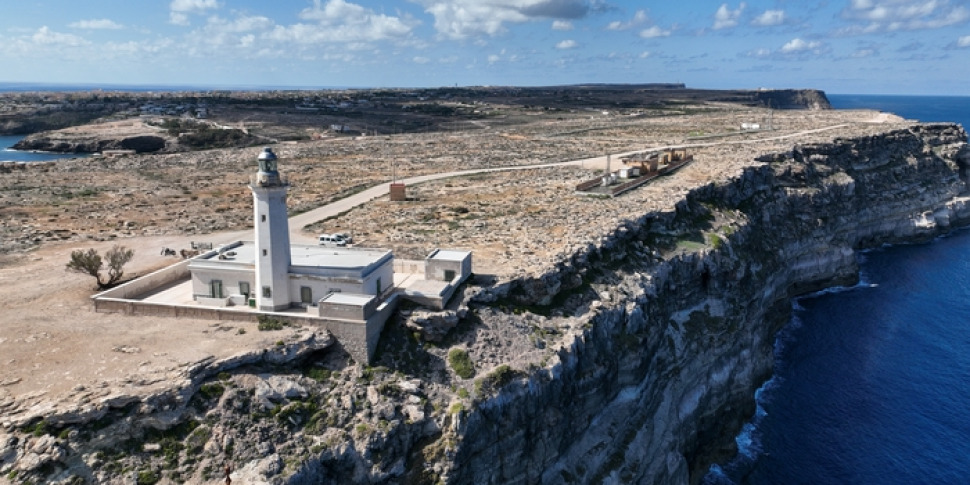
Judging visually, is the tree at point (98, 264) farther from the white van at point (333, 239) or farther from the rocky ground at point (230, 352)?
the white van at point (333, 239)

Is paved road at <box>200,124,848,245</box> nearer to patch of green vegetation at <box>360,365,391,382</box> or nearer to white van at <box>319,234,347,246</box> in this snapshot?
white van at <box>319,234,347,246</box>

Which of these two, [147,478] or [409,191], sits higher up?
[409,191]

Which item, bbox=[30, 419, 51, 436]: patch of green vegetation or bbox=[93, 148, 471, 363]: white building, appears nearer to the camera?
bbox=[30, 419, 51, 436]: patch of green vegetation

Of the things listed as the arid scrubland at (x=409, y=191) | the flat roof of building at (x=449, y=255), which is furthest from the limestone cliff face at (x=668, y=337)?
the arid scrubland at (x=409, y=191)

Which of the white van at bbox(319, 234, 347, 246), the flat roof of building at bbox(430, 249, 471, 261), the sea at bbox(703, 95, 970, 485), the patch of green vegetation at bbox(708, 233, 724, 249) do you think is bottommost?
the sea at bbox(703, 95, 970, 485)

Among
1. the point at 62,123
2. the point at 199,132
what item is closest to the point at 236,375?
the point at 199,132

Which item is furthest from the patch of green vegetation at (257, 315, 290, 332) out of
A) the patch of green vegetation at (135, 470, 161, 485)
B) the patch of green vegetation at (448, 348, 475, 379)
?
the patch of green vegetation at (135, 470, 161, 485)

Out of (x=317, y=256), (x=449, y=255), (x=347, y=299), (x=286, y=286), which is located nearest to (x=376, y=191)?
(x=449, y=255)

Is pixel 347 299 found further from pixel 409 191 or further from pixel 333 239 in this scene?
pixel 409 191
